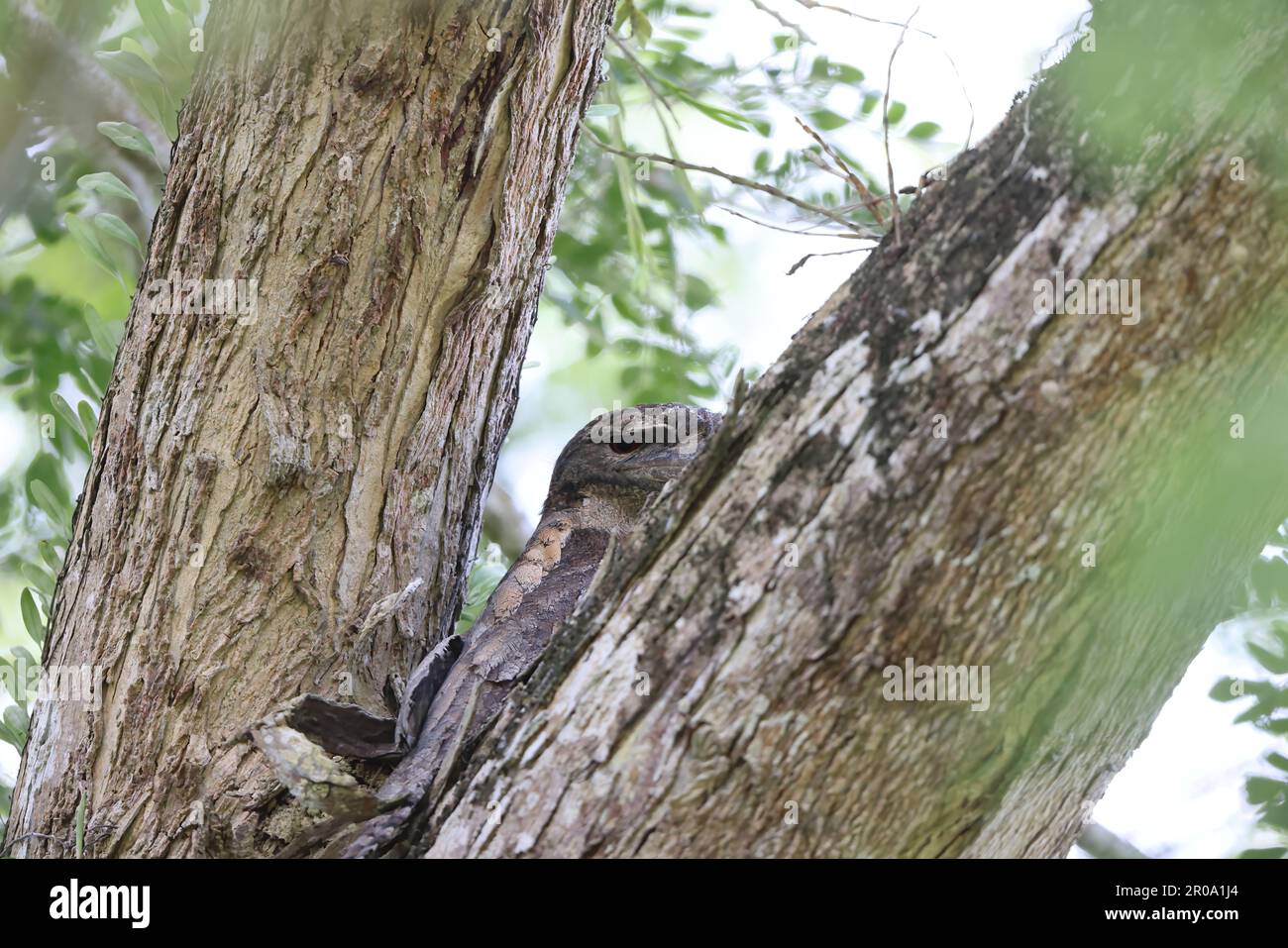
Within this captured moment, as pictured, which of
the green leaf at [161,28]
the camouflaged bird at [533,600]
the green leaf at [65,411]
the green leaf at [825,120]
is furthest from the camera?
the green leaf at [825,120]

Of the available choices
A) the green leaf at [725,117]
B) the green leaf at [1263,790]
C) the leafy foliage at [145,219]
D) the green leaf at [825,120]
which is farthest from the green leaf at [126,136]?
the green leaf at [1263,790]

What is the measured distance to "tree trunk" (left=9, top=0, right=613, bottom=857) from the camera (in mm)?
2389

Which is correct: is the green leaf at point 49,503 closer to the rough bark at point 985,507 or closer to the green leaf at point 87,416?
the green leaf at point 87,416

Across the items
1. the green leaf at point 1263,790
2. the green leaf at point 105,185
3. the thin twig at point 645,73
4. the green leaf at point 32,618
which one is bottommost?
the green leaf at point 1263,790

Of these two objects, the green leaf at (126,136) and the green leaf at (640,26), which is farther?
the green leaf at (640,26)

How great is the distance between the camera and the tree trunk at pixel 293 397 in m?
2.39

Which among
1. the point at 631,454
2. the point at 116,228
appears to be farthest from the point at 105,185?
the point at 631,454

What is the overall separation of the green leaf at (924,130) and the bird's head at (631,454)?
1.78m

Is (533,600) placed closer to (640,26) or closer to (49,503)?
(49,503)

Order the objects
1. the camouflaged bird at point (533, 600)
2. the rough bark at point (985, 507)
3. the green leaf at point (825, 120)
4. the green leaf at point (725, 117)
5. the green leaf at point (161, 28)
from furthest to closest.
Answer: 1. the green leaf at point (825, 120)
2. the green leaf at point (725, 117)
3. the green leaf at point (161, 28)
4. the camouflaged bird at point (533, 600)
5. the rough bark at point (985, 507)

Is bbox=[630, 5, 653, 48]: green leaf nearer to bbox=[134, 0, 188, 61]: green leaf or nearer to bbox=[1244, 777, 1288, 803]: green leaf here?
bbox=[134, 0, 188, 61]: green leaf

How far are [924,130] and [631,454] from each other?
6.53ft

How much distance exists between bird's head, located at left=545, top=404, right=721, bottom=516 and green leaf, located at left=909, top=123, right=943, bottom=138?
5.84 feet

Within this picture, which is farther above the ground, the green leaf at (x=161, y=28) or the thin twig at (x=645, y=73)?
the thin twig at (x=645, y=73)
